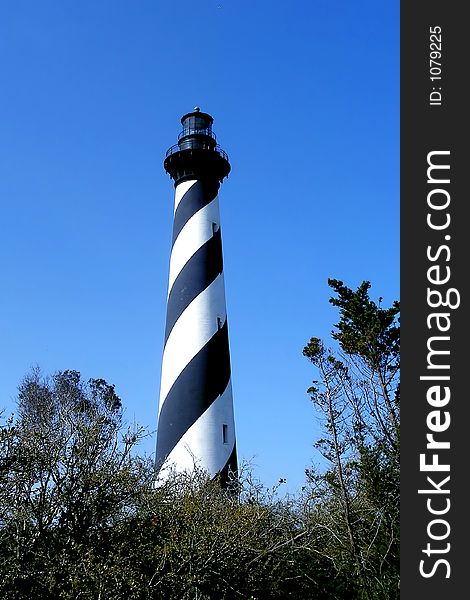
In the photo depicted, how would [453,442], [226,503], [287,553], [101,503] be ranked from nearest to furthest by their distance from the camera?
1. [453,442]
2. [101,503]
3. [287,553]
4. [226,503]

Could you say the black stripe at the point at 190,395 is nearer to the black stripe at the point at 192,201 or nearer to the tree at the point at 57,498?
the black stripe at the point at 192,201

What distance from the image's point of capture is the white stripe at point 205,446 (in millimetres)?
14086

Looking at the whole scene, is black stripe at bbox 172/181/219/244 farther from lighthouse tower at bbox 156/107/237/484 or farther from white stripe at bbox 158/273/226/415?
white stripe at bbox 158/273/226/415

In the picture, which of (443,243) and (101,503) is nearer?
(443,243)

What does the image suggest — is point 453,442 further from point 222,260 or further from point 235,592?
point 222,260

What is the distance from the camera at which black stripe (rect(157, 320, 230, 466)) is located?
47.0 ft

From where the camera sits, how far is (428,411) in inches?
151

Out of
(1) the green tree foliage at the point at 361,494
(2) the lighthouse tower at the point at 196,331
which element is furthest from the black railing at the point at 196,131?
(1) the green tree foliage at the point at 361,494

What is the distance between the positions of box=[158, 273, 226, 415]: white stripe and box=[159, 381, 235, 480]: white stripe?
1.24m

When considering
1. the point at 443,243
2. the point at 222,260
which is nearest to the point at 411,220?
the point at 443,243

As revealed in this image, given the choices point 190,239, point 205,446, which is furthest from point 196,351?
point 190,239

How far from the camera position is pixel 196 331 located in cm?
1509

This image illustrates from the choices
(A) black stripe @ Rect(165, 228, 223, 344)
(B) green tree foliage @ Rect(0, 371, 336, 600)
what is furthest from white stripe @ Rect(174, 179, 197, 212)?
(B) green tree foliage @ Rect(0, 371, 336, 600)

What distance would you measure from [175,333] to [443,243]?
11.7 metres
